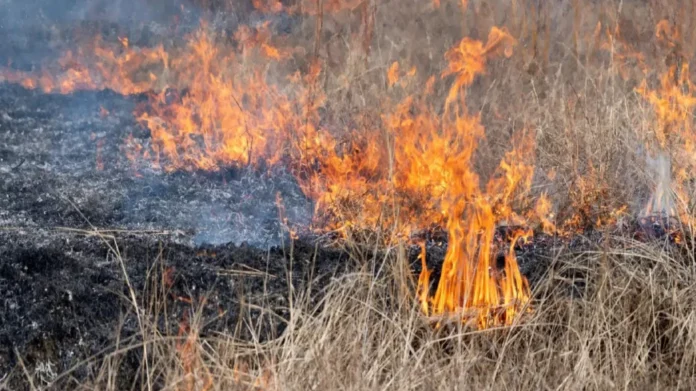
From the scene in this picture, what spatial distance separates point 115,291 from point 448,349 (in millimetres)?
1328

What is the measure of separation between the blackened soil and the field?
0.05 feet

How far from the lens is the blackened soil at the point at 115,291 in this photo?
335cm

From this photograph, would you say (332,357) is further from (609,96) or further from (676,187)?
(609,96)

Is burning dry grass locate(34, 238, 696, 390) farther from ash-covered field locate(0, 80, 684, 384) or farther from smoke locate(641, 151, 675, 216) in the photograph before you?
smoke locate(641, 151, 675, 216)

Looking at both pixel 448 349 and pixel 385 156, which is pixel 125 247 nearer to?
pixel 448 349

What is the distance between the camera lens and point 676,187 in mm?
4973

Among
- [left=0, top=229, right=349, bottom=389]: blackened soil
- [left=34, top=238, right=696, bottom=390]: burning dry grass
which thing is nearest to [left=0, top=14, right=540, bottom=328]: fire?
[left=34, top=238, right=696, bottom=390]: burning dry grass

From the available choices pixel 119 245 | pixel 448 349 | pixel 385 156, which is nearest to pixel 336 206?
pixel 385 156

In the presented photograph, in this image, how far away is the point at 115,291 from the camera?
3705 millimetres

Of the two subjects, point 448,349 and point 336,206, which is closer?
point 448,349

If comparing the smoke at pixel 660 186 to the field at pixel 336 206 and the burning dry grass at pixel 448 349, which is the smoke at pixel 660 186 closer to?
the field at pixel 336 206

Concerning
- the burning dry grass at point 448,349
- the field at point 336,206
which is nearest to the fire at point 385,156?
the field at point 336,206

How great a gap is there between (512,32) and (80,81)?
3936 mm

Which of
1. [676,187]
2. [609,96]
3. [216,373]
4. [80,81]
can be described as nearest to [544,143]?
[609,96]
